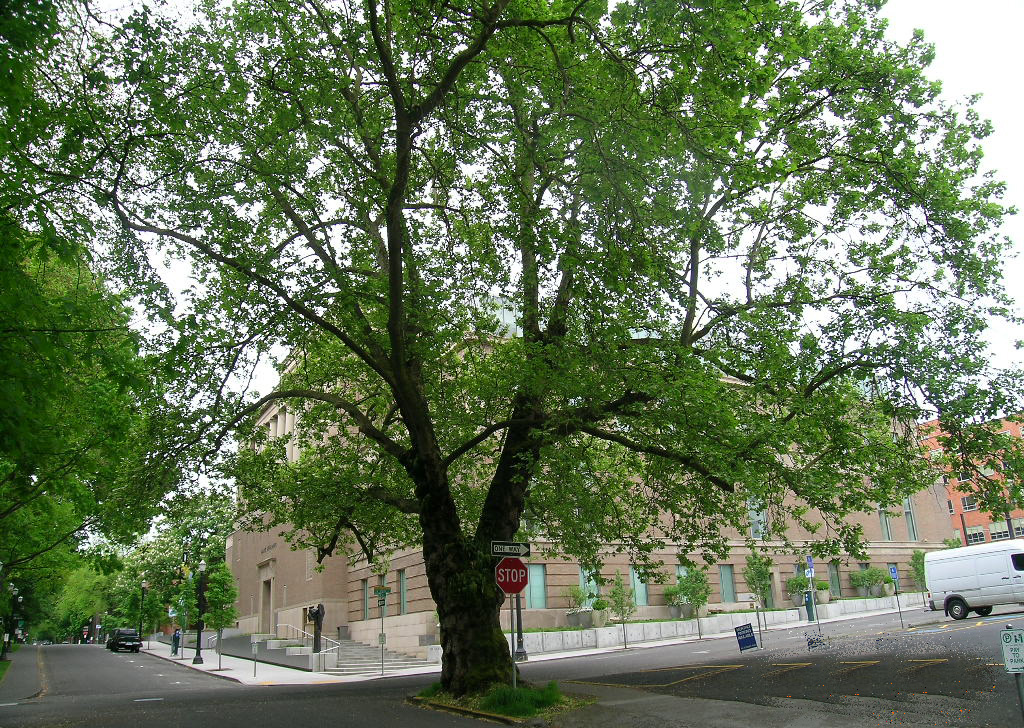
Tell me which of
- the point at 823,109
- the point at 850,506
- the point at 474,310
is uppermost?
the point at 823,109

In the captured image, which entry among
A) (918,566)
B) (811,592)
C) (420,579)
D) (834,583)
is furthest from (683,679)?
(918,566)

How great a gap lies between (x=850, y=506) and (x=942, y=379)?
9.25 ft

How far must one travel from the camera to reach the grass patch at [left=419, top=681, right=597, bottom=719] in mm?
12352

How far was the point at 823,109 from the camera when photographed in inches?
574

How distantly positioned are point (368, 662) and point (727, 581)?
69.9 ft

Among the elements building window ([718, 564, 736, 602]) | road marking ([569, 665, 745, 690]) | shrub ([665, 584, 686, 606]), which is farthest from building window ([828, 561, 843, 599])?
road marking ([569, 665, 745, 690])

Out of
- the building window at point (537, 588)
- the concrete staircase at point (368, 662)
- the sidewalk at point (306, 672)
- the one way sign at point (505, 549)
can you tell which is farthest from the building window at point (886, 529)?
the one way sign at point (505, 549)

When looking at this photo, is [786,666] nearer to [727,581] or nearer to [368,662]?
[368,662]

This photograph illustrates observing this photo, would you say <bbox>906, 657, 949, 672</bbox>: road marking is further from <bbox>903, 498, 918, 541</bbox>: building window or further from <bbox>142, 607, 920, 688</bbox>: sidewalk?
<bbox>903, 498, 918, 541</bbox>: building window

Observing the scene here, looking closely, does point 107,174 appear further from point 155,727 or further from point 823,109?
point 823,109

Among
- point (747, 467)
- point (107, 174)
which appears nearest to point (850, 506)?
point (747, 467)

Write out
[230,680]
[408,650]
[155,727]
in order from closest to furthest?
[155,727] < [230,680] < [408,650]

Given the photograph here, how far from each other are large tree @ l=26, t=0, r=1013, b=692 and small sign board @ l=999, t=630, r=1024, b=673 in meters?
4.29

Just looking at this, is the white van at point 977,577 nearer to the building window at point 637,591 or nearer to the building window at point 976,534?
the building window at point 637,591
